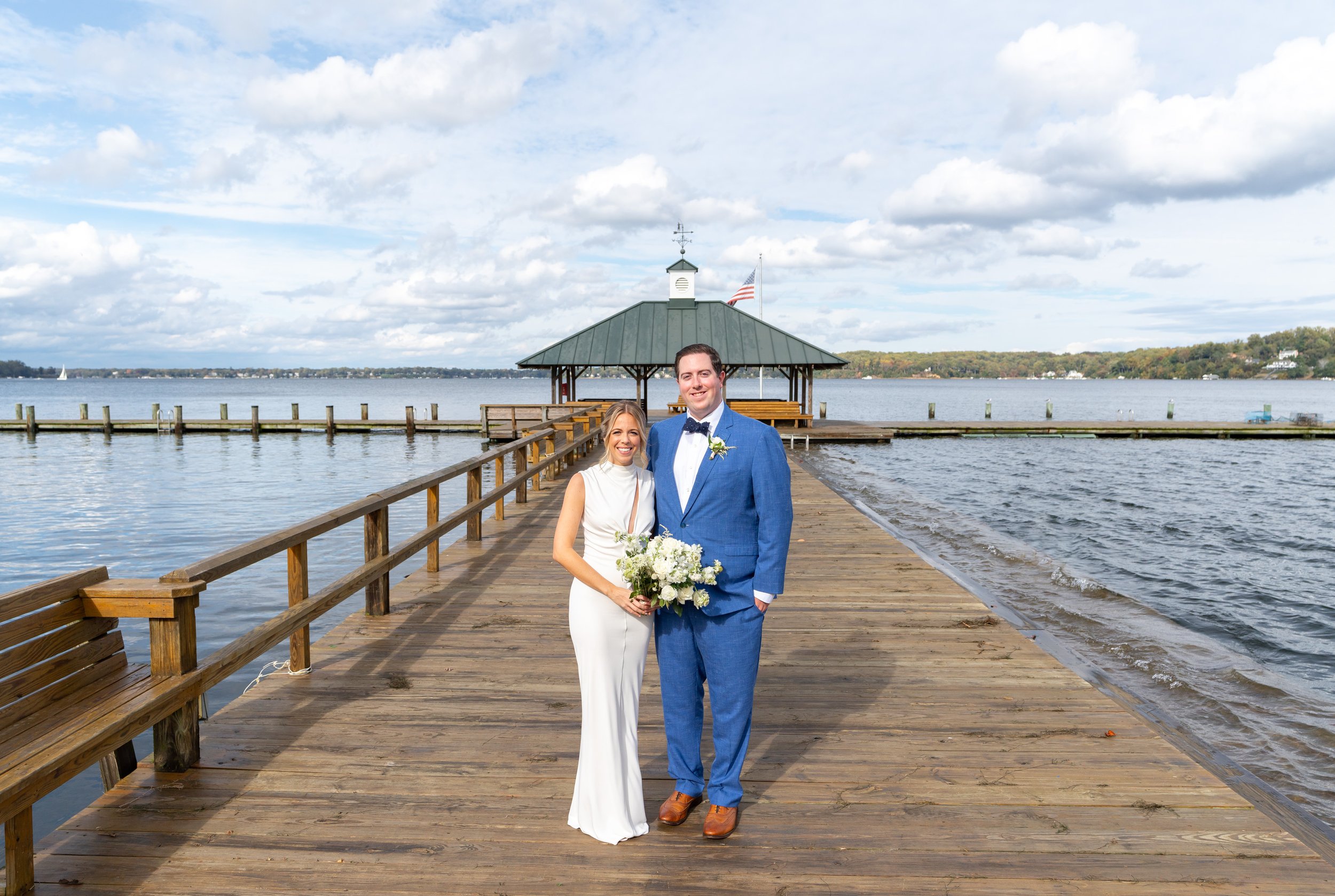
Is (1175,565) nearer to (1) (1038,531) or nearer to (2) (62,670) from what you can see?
(1) (1038,531)

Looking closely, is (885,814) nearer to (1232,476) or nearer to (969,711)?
(969,711)

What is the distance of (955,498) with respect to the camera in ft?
67.0

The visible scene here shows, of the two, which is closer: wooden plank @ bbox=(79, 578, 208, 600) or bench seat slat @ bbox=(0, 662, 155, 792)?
bench seat slat @ bbox=(0, 662, 155, 792)

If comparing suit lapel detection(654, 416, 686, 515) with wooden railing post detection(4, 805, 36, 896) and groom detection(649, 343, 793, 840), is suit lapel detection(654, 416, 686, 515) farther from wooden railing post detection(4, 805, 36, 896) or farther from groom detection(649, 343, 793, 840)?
wooden railing post detection(4, 805, 36, 896)

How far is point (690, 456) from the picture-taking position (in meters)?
2.96

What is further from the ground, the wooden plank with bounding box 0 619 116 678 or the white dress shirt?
the white dress shirt

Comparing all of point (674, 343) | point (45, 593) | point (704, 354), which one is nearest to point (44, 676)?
point (45, 593)

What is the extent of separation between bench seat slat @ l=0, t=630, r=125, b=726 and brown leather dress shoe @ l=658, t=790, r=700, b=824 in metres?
2.32

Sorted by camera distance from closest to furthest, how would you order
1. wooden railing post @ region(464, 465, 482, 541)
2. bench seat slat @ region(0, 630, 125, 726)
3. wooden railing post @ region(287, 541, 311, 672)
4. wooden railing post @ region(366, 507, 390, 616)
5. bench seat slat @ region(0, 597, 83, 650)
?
bench seat slat @ region(0, 597, 83, 650) → bench seat slat @ region(0, 630, 125, 726) → wooden railing post @ region(287, 541, 311, 672) → wooden railing post @ region(366, 507, 390, 616) → wooden railing post @ region(464, 465, 482, 541)

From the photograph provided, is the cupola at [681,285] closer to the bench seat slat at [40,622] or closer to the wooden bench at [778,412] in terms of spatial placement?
the wooden bench at [778,412]

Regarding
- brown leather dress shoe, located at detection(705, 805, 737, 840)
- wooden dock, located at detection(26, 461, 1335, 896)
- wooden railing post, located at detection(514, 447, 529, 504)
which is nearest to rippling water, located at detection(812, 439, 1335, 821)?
wooden dock, located at detection(26, 461, 1335, 896)

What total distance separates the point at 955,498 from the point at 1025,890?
1878cm

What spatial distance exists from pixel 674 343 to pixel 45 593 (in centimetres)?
2974

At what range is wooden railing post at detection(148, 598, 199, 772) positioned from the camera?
3266mm
